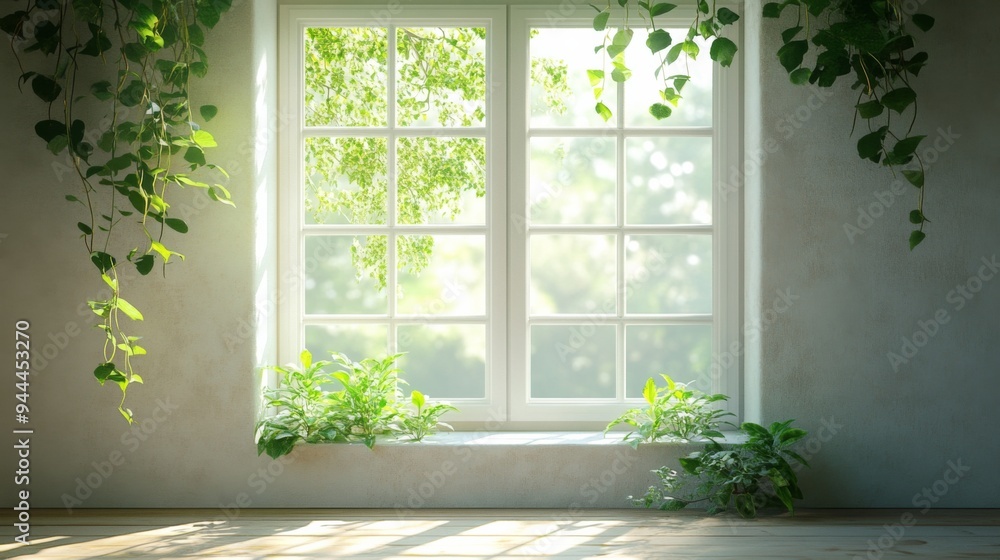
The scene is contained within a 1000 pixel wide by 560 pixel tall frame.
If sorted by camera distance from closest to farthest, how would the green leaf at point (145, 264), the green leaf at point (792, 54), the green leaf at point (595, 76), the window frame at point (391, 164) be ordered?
1. the green leaf at point (145, 264)
2. the green leaf at point (792, 54)
3. the green leaf at point (595, 76)
4. the window frame at point (391, 164)

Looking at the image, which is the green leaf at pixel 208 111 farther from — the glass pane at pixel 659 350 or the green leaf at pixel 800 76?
the green leaf at pixel 800 76

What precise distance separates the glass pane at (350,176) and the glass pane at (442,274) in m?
0.21

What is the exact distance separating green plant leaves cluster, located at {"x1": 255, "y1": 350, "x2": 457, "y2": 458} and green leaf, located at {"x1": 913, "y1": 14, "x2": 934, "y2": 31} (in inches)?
93.2

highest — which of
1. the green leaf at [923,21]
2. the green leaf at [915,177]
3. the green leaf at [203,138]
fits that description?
the green leaf at [923,21]

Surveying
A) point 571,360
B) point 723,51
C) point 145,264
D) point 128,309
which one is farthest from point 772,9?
point 128,309

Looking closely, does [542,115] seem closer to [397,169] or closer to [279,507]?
[397,169]

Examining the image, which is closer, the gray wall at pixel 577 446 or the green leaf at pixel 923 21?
the green leaf at pixel 923 21

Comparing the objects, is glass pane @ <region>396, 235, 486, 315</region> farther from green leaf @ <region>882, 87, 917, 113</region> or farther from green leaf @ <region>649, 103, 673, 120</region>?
green leaf @ <region>882, 87, 917, 113</region>

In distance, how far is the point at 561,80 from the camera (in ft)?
12.0

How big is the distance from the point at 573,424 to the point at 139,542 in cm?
176

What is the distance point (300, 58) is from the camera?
143 inches

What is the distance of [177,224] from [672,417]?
6.80 ft

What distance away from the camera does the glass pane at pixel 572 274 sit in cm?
365

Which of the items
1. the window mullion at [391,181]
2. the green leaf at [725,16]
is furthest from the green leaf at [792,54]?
the window mullion at [391,181]
